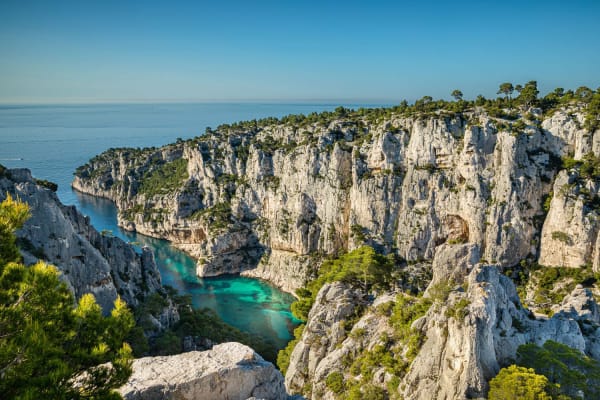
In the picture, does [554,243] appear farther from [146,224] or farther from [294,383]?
[146,224]

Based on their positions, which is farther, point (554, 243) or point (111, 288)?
point (554, 243)

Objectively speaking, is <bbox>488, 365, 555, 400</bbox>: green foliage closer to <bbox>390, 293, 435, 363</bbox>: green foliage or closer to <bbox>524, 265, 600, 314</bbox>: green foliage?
<bbox>390, 293, 435, 363</bbox>: green foliage

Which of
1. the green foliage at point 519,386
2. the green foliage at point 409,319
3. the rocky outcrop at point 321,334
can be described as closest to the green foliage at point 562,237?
the rocky outcrop at point 321,334

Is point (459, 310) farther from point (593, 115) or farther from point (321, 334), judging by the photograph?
point (593, 115)

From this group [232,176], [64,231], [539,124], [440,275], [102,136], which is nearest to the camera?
[440,275]

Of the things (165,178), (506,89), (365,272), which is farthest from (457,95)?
(165,178)

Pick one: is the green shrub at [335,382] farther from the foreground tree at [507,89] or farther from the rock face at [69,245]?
the foreground tree at [507,89]

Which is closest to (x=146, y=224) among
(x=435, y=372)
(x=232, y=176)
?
(x=232, y=176)
